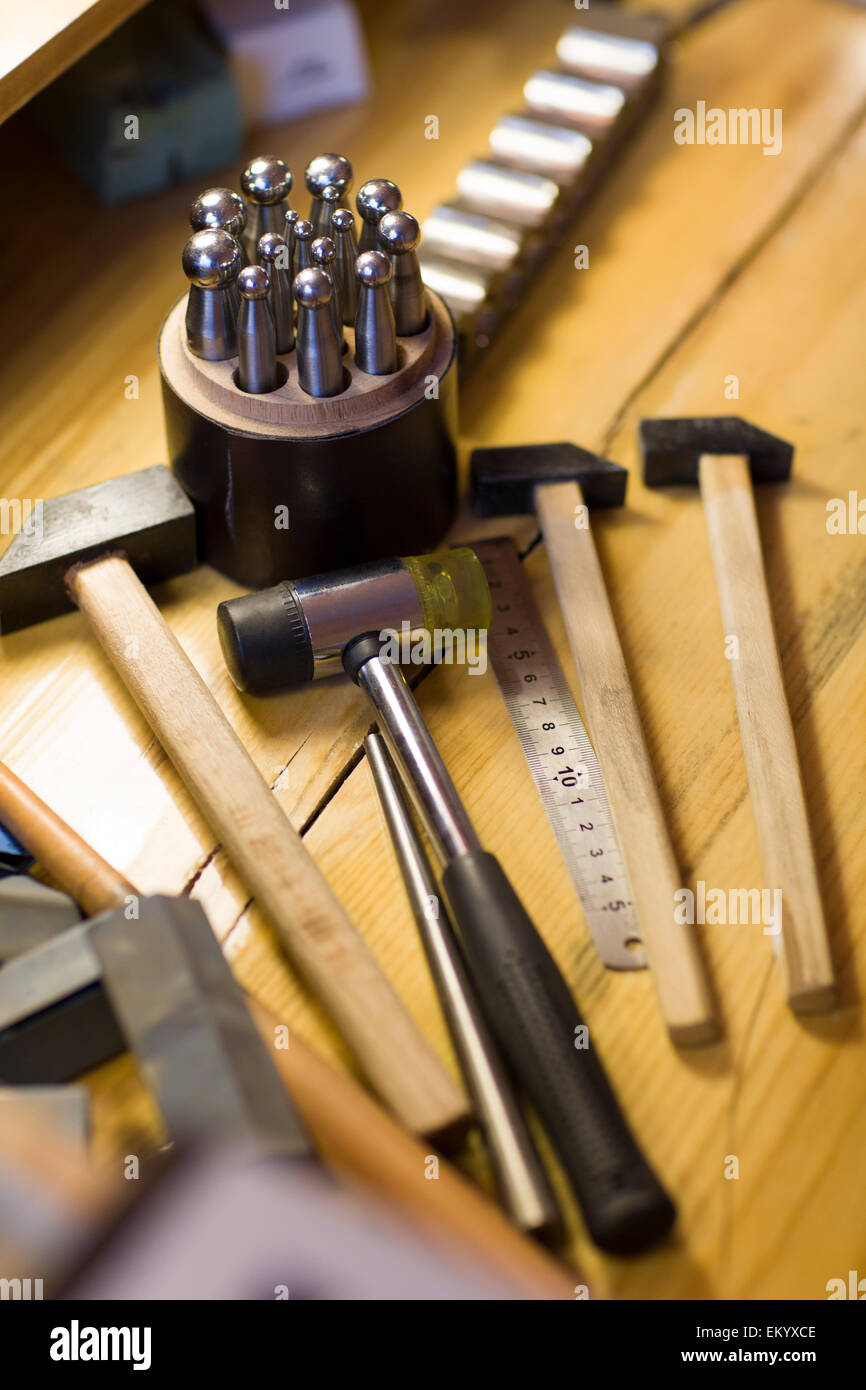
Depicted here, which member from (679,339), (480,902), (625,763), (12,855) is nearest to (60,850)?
(12,855)

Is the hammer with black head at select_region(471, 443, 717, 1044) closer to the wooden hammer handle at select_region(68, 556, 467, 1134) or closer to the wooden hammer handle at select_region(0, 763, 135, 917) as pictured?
the wooden hammer handle at select_region(68, 556, 467, 1134)

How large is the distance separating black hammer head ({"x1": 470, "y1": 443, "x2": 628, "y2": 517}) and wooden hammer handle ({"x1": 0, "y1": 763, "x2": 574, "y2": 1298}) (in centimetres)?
48

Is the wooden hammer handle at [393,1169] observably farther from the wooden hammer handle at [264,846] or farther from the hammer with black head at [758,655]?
the hammer with black head at [758,655]

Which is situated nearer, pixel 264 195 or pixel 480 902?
pixel 480 902

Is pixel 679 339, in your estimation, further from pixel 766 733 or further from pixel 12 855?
pixel 12 855

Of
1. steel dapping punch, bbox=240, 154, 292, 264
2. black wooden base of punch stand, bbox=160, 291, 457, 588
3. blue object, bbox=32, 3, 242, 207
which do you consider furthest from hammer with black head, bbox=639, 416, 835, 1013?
blue object, bbox=32, 3, 242, 207

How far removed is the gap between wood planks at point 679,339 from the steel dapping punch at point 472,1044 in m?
0.04

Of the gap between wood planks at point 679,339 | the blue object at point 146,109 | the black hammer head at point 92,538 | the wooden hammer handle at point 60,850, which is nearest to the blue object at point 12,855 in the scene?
the wooden hammer handle at point 60,850

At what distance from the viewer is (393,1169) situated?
2.16 feet

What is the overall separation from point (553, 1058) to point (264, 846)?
0.23 m

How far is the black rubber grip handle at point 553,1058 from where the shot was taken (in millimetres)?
682

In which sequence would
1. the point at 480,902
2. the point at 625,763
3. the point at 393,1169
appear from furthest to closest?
the point at 625,763
the point at 480,902
the point at 393,1169

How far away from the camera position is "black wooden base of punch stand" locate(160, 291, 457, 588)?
2.98 feet
